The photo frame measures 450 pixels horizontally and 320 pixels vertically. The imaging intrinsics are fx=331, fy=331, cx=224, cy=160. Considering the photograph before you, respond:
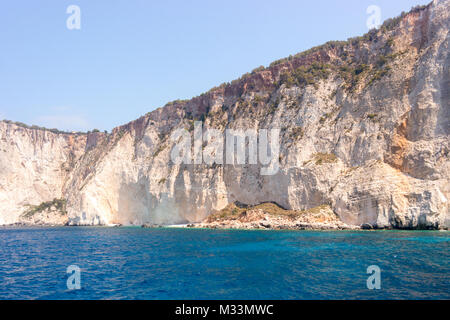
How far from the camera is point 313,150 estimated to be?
52781 millimetres

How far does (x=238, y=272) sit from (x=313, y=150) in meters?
37.9

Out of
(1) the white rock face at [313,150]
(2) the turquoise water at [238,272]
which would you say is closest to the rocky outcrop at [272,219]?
(1) the white rock face at [313,150]

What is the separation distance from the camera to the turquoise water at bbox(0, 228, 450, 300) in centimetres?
1408

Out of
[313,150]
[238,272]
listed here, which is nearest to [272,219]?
[313,150]

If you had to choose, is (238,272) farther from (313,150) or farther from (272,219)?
(313,150)

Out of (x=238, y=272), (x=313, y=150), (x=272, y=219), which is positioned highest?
(x=313, y=150)

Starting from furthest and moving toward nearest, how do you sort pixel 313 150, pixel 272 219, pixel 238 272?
pixel 313 150
pixel 272 219
pixel 238 272

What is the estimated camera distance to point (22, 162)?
8744 centimetres

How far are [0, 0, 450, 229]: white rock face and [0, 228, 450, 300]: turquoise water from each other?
50.3 feet

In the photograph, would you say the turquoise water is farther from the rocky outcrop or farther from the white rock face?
the rocky outcrop

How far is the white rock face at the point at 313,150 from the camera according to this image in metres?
41.5

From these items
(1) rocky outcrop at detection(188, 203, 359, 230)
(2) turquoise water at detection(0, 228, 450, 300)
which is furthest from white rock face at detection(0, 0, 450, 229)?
(2) turquoise water at detection(0, 228, 450, 300)
